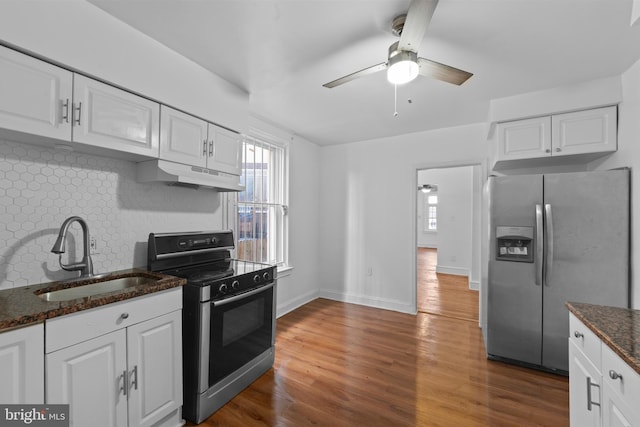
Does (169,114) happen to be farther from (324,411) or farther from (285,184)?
(324,411)

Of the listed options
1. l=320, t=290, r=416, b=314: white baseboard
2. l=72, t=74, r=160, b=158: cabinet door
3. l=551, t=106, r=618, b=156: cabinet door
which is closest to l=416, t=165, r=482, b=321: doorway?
l=320, t=290, r=416, b=314: white baseboard

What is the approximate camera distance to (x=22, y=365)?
113 cm

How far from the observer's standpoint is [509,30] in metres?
1.76

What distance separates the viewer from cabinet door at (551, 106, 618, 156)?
2.39m

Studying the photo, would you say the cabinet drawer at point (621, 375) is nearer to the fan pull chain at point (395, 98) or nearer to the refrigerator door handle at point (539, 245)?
the refrigerator door handle at point (539, 245)

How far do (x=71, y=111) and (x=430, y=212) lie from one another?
11.4 meters

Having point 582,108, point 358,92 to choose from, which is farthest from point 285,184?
point 582,108

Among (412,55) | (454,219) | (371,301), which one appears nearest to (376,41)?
(412,55)

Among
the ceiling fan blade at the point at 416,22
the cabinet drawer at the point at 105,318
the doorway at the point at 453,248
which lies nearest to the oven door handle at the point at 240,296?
the cabinet drawer at the point at 105,318

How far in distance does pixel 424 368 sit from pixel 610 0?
282 centimetres

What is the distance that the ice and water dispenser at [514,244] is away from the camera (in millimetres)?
2559

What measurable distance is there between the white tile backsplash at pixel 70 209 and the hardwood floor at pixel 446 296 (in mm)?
3683

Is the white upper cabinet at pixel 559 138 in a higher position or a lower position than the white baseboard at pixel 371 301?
higher

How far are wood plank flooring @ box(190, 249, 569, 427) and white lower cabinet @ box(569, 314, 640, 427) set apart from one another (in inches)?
29.8
